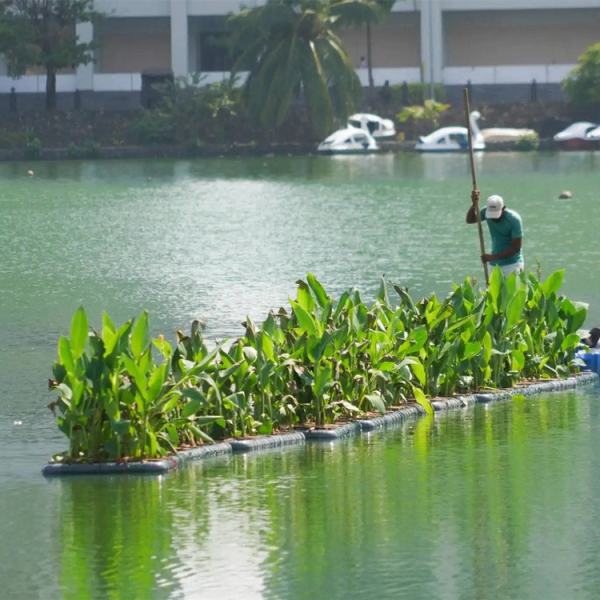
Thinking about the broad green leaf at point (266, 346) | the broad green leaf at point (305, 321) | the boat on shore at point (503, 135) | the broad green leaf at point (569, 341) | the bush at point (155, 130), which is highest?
the bush at point (155, 130)

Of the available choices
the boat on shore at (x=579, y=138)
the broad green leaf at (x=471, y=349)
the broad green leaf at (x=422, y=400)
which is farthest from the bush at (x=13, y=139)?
the broad green leaf at (x=422, y=400)

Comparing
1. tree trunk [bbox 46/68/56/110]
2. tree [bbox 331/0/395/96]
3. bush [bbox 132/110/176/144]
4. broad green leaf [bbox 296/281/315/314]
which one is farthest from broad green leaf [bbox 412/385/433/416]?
tree trunk [bbox 46/68/56/110]

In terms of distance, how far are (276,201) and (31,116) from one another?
32.6 m

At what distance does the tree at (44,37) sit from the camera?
80188mm

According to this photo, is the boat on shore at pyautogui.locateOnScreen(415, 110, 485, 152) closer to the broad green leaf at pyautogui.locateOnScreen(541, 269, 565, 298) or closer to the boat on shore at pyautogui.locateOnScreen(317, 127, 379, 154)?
the boat on shore at pyautogui.locateOnScreen(317, 127, 379, 154)

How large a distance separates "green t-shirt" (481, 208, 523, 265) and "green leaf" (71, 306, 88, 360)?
659 centimetres

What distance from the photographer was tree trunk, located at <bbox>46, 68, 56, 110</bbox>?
83.4 meters

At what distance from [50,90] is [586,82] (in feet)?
72.8

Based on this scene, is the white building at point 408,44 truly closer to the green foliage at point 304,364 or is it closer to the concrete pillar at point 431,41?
the concrete pillar at point 431,41

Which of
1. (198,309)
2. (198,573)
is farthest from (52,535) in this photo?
(198,309)

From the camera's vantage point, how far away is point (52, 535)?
13578 mm

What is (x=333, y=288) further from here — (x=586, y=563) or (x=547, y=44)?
(x=547, y=44)

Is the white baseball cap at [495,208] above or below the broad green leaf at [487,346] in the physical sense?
above

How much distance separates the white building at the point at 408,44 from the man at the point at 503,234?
65.2 metres
